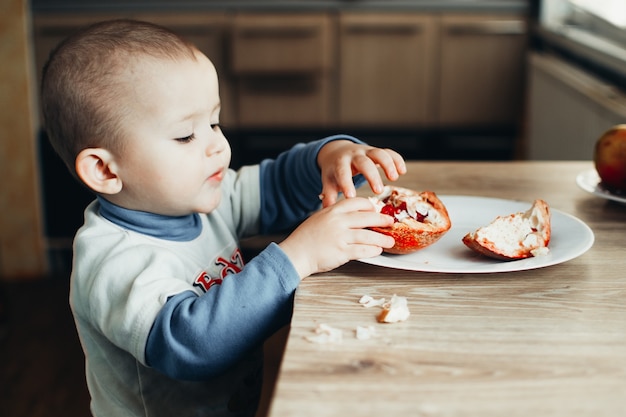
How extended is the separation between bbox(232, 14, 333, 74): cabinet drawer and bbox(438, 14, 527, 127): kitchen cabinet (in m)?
0.54

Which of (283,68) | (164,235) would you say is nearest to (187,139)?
(164,235)

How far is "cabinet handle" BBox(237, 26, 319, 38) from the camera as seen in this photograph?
3.37 m

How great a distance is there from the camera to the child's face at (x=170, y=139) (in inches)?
34.2

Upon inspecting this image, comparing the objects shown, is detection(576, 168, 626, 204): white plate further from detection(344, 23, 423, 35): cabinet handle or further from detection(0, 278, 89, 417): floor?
detection(344, 23, 423, 35): cabinet handle

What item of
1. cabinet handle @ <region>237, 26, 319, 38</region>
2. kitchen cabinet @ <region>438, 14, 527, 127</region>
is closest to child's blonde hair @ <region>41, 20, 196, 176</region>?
cabinet handle @ <region>237, 26, 319, 38</region>

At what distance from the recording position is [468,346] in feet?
2.06

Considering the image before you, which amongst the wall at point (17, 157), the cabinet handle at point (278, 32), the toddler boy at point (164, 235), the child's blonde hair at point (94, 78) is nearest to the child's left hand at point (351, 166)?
the toddler boy at point (164, 235)

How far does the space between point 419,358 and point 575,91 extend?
2145 millimetres

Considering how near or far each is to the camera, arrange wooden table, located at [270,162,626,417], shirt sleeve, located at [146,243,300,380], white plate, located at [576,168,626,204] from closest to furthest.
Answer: wooden table, located at [270,162,626,417], shirt sleeve, located at [146,243,300,380], white plate, located at [576,168,626,204]

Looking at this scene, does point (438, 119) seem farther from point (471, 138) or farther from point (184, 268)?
point (184, 268)

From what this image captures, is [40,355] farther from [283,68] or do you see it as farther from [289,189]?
[283,68]

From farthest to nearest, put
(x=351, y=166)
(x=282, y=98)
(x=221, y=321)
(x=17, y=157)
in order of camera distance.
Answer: (x=282, y=98)
(x=17, y=157)
(x=351, y=166)
(x=221, y=321)

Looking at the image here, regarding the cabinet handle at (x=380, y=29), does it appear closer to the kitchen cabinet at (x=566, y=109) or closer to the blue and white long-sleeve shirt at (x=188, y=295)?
the kitchen cabinet at (x=566, y=109)

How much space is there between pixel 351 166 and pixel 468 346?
42 centimetres
